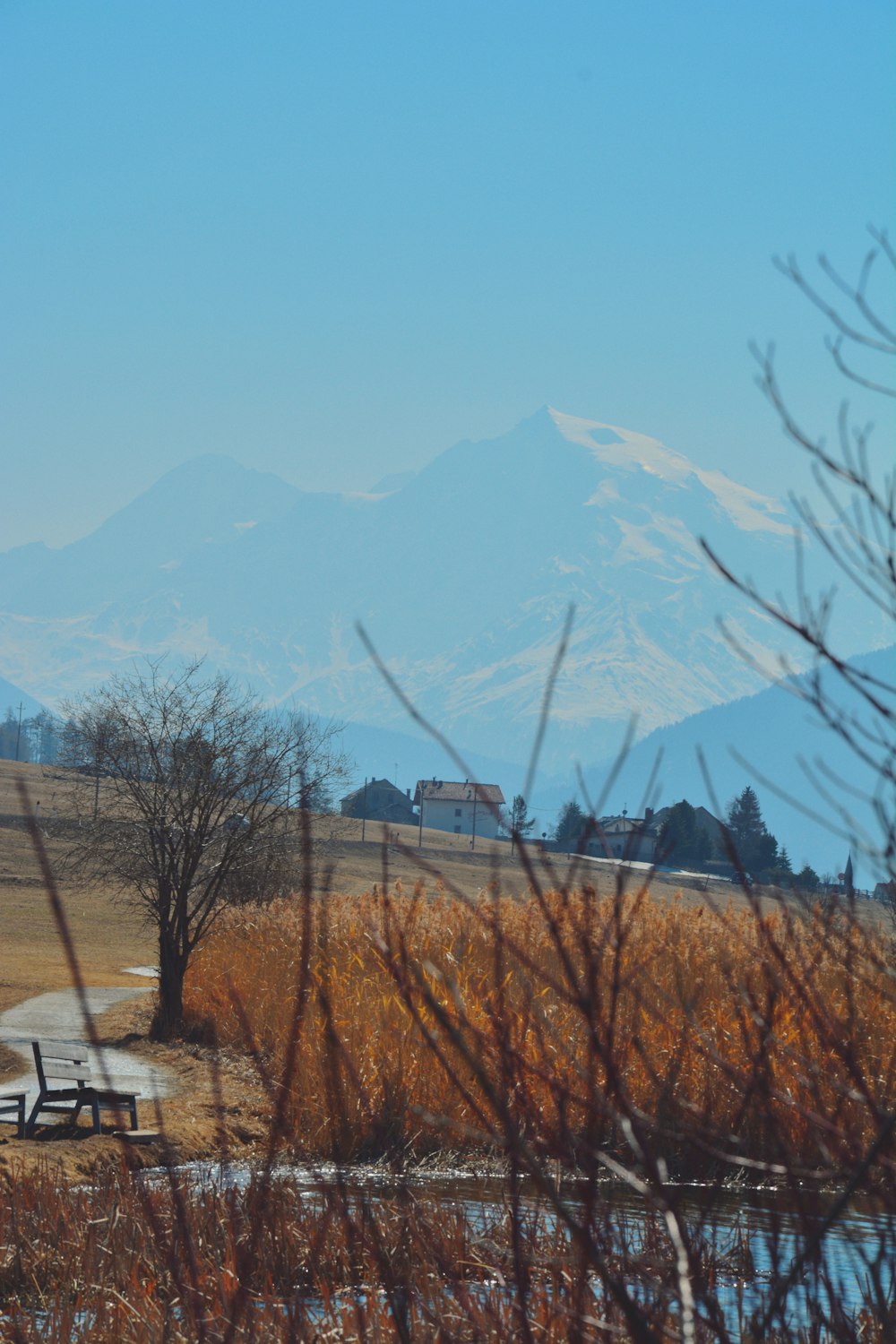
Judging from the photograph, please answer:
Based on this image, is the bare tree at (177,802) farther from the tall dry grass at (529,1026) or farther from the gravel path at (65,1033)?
the gravel path at (65,1033)

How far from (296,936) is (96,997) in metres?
7.72

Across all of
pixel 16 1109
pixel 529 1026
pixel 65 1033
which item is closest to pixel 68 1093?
pixel 16 1109

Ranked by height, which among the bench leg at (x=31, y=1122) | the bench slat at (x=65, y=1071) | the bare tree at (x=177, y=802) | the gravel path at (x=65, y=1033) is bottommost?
the gravel path at (x=65, y=1033)

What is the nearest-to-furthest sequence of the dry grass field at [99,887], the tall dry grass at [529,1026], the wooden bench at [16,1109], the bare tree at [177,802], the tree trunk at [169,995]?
the dry grass field at [99,887]
the tall dry grass at [529,1026]
the wooden bench at [16,1109]
the tree trunk at [169,995]
the bare tree at [177,802]

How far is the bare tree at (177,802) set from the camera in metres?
22.8

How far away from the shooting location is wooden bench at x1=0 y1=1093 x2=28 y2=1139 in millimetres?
12926

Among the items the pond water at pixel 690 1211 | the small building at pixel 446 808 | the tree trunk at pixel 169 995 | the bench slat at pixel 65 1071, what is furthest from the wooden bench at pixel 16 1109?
the small building at pixel 446 808

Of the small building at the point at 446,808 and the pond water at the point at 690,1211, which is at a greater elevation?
the small building at the point at 446,808

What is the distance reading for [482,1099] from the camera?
14.8m

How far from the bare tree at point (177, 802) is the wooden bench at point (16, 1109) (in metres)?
7.95

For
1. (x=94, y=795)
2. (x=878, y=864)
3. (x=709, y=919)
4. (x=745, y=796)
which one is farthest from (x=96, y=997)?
(x=745, y=796)

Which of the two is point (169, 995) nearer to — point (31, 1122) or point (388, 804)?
point (31, 1122)

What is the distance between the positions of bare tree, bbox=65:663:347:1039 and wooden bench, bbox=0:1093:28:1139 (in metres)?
7.95

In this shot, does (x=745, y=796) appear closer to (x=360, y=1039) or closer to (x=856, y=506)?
(x=360, y=1039)
